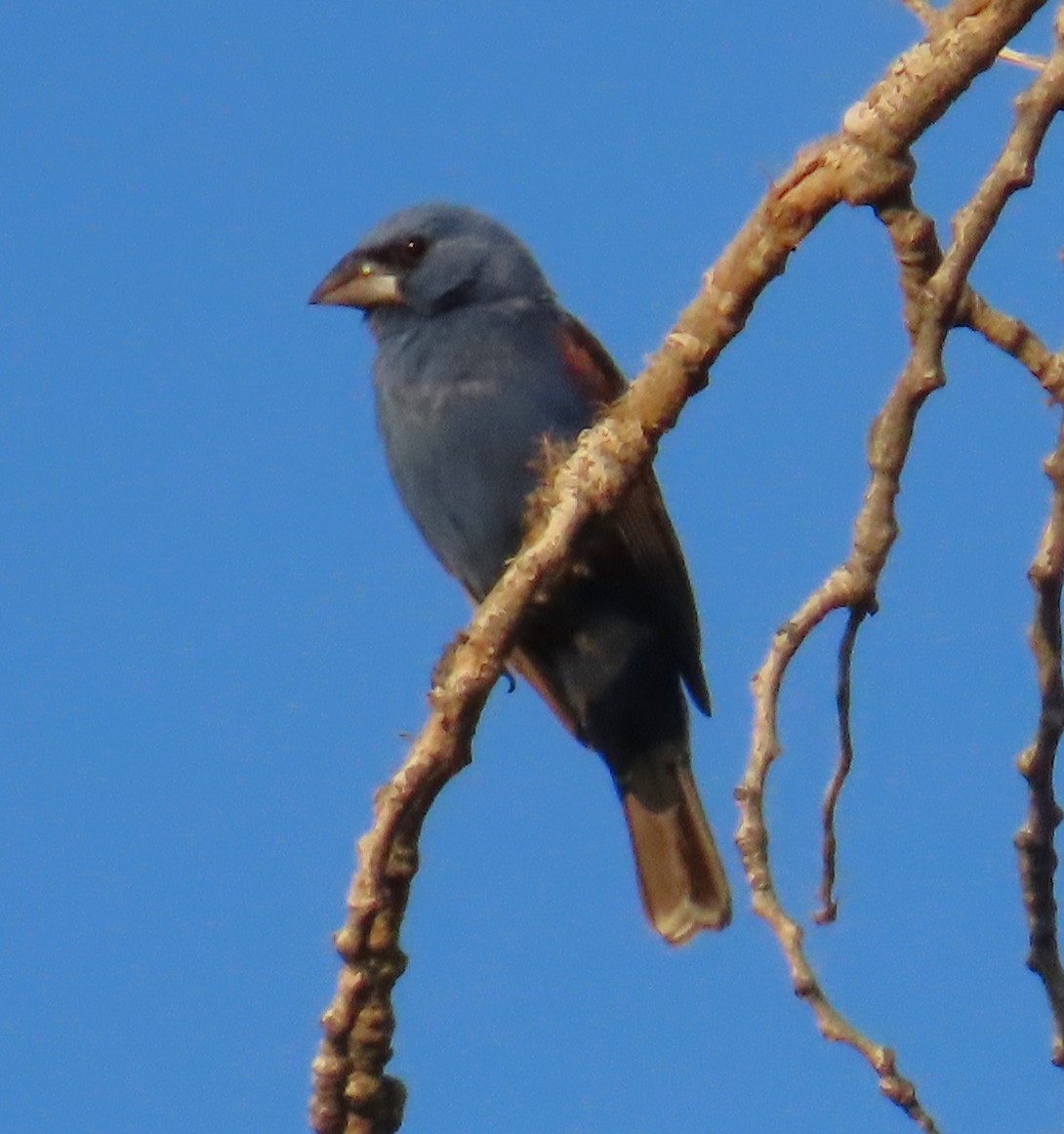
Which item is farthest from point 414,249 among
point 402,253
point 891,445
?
point 891,445

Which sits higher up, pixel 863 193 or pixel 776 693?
pixel 863 193

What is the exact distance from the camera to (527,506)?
5.16 metres

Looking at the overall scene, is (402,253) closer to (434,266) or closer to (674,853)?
(434,266)

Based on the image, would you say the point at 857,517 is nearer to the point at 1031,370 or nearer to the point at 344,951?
the point at 1031,370

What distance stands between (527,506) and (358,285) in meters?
1.22

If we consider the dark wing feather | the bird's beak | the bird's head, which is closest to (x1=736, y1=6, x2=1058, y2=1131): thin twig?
the dark wing feather

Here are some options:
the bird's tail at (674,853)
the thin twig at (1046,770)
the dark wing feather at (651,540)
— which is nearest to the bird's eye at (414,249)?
the dark wing feather at (651,540)

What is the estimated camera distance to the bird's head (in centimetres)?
579

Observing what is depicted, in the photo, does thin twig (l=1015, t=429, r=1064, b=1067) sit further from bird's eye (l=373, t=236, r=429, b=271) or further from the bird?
bird's eye (l=373, t=236, r=429, b=271)

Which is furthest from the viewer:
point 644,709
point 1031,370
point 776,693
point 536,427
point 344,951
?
point 644,709

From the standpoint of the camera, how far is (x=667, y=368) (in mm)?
3416

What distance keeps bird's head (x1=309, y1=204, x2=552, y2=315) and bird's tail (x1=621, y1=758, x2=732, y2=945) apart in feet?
4.90

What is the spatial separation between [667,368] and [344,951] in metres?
1.15

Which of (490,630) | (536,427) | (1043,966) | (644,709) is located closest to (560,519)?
(490,630)
